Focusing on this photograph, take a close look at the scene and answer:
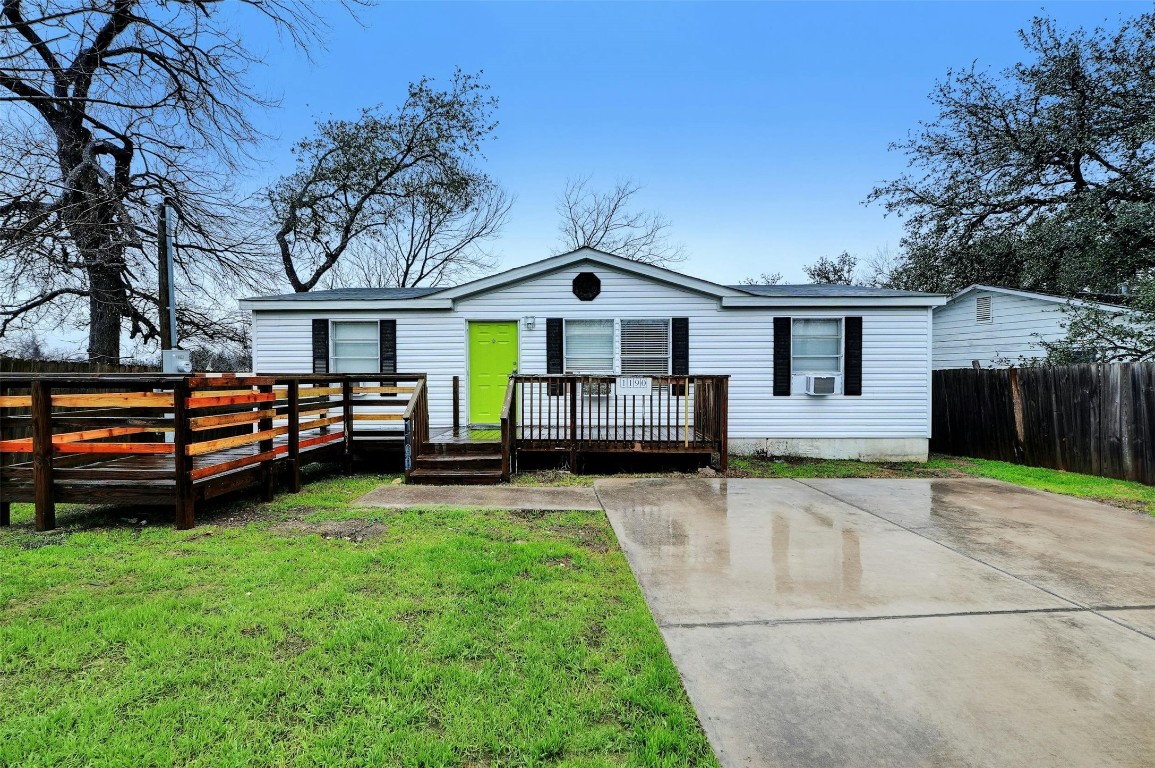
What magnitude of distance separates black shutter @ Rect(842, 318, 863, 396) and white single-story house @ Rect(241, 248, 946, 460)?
17 mm

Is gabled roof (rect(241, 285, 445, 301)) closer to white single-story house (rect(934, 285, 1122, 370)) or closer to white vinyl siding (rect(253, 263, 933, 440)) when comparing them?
white vinyl siding (rect(253, 263, 933, 440))

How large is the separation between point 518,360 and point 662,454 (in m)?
3.09

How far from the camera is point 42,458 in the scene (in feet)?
14.7

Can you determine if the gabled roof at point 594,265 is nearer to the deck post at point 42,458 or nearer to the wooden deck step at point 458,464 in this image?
the wooden deck step at point 458,464

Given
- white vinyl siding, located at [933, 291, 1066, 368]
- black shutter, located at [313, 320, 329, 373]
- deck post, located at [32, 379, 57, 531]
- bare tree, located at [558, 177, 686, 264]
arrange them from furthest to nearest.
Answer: bare tree, located at [558, 177, 686, 264] → white vinyl siding, located at [933, 291, 1066, 368] → black shutter, located at [313, 320, 329, 373] → deck post, located at [32, 379, 57, 531]

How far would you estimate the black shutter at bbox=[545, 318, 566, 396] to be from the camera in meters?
8.92

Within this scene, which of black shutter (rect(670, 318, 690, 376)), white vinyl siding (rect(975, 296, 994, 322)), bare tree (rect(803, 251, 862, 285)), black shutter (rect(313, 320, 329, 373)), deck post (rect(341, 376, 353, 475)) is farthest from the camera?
bare tree (rect(803, 251, 862, 285))

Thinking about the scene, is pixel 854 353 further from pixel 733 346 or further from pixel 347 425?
pixel 347 425

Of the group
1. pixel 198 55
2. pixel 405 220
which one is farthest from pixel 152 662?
pixel 405 220

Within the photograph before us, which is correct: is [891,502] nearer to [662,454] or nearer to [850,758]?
[662,454]

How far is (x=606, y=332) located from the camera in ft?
29.5

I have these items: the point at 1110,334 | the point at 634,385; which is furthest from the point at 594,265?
the point at 1110,334

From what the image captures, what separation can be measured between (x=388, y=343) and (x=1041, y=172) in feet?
54.2

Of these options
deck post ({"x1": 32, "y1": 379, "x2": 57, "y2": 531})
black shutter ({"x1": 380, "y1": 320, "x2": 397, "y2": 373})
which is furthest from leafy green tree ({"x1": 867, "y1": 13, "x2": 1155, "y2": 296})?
deck post ({"x1": 32, "y1": 379, "x2": 57, "y2": 531})
